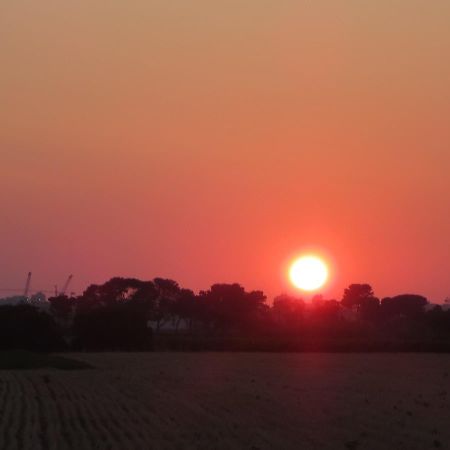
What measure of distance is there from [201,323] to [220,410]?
146 meters

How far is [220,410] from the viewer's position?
3159 centimetres

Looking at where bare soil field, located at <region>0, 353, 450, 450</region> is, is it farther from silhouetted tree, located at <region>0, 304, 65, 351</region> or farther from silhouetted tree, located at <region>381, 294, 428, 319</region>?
silhouetted tree, located at <region>381, 294, 428, 319</region>

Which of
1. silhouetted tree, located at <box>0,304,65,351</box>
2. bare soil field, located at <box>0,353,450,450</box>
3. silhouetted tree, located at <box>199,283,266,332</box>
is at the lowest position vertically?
bare soil field, located at <box>0,353,450,450</box>

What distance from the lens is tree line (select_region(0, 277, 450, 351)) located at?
302 feet

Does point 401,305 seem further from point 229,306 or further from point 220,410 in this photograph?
point 220,410

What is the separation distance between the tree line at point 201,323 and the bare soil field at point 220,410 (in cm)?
3712

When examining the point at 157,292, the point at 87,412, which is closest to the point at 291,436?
the point at 87,412

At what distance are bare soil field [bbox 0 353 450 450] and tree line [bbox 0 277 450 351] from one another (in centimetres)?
3712

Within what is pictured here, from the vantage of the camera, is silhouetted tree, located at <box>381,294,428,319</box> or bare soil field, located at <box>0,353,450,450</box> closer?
bare soil field, located at <box>0,353,450,450</box>

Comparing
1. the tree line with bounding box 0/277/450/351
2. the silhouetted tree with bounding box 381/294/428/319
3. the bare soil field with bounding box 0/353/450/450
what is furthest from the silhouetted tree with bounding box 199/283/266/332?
the bare soil field with bounding box 0/353/450/450

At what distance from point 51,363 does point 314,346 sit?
44.9 m

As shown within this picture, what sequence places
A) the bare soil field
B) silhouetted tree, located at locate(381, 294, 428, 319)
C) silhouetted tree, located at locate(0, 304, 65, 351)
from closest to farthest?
the bare soil field → silhouetted tree, located at locate(0, 304, 65, 351) → silhouetted tree, located at locate(381, 294, 428, 319)

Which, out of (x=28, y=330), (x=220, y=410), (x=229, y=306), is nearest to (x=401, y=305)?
(x=229, y=306)

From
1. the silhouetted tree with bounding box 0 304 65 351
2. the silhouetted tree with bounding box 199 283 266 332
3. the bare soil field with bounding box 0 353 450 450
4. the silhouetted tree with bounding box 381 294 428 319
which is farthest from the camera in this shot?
the silhouetted tree with bounding box 381 294 428 319
